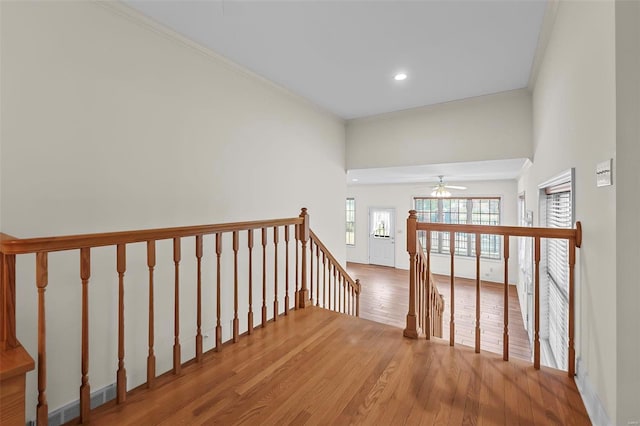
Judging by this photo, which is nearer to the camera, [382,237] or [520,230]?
[520,230]

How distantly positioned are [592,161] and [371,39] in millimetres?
1872

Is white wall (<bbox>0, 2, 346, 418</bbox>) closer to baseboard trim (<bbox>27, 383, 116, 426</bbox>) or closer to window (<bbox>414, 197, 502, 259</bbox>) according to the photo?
baseboard trim (<bbox>27, 383, 116, 426</bbox>)

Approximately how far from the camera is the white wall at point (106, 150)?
1.78 m

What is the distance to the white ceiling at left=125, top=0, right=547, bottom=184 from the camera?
7.18ft

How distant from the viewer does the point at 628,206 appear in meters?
1.20

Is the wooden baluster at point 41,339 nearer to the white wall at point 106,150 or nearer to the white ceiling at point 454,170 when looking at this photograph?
the white wall at point 106,150

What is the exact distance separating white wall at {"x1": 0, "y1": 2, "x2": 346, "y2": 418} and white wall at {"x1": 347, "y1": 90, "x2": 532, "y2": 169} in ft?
7.08

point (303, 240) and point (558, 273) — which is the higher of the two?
point (303, 240)

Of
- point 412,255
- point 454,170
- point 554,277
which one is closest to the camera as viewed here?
point 412,255

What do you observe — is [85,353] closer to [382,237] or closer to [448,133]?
[448,133]

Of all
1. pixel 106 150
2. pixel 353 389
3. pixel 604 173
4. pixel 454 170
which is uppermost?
pixel 454 170

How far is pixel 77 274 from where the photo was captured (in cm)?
200

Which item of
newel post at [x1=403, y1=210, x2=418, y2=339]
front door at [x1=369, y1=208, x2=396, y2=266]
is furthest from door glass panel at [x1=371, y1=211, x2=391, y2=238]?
newel post at [x1=403, y1=210, x2=418, y2=339]

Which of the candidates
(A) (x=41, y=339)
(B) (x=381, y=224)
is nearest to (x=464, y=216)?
(B) (x=381, y=224)
